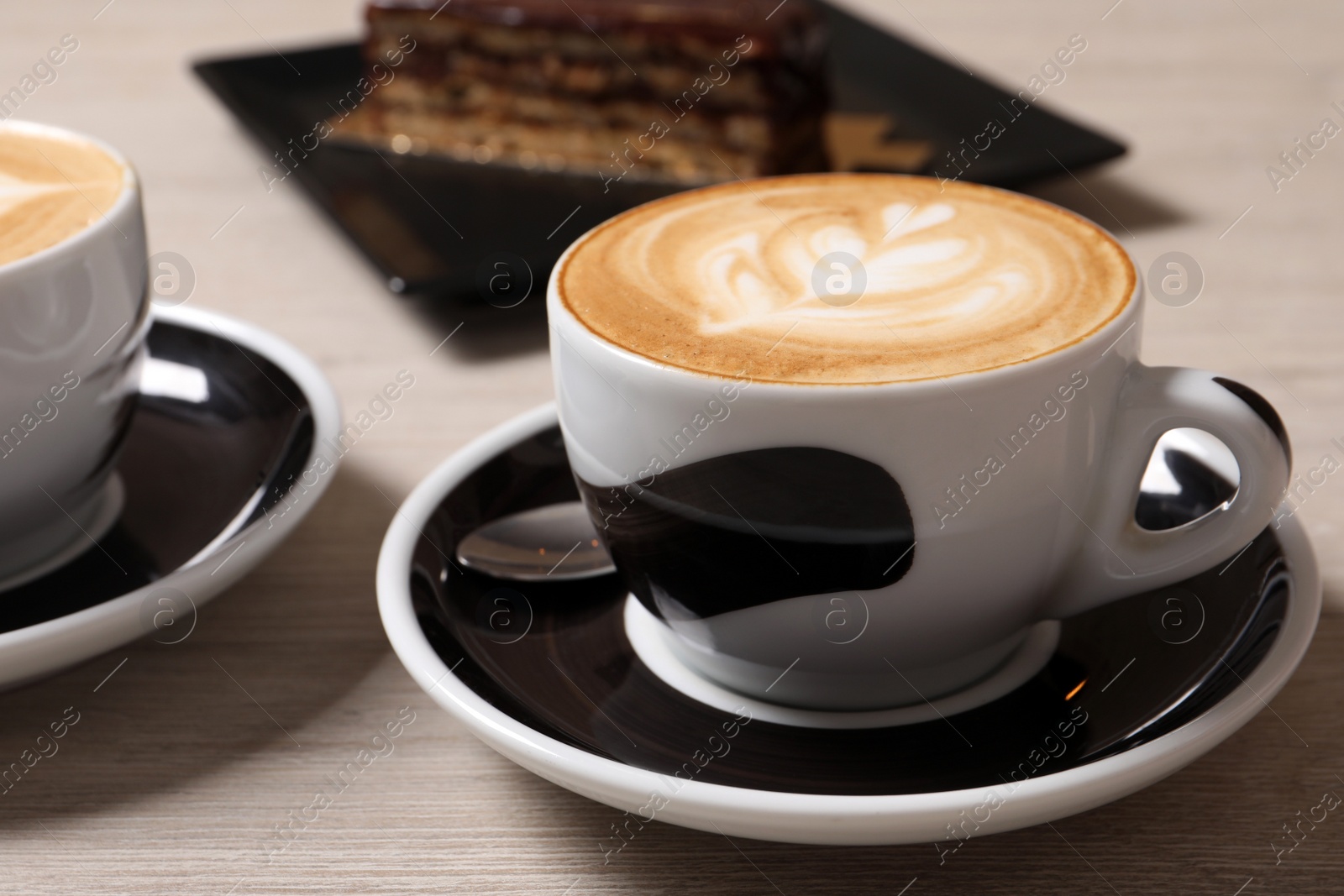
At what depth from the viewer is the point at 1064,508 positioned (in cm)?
57

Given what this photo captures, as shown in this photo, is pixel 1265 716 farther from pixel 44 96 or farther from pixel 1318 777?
pixel 44 96

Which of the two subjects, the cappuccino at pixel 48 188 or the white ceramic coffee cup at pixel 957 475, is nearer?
the white ceramic coffee cup at pixel 957 475

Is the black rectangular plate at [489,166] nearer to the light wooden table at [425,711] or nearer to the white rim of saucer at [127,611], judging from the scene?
the light wooden table at [425,711]

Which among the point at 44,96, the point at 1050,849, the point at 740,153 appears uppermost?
the point at 44,96

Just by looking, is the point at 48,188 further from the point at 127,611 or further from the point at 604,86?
the point at 604,86

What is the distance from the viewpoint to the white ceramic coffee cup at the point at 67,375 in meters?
0.66

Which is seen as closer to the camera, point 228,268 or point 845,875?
point 845,875

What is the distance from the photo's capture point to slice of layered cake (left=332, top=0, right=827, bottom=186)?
1.50 m

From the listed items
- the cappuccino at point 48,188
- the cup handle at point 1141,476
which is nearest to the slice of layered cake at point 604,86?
the cappuccino at point 48,188

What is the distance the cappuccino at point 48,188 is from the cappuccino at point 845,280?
276 millimetres

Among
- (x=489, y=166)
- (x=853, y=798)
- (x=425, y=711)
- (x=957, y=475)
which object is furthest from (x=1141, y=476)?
(x=489, y=166)

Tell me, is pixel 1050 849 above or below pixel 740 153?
above

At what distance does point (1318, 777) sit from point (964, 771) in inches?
7.1

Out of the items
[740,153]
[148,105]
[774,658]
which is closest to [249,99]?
[148,105]
